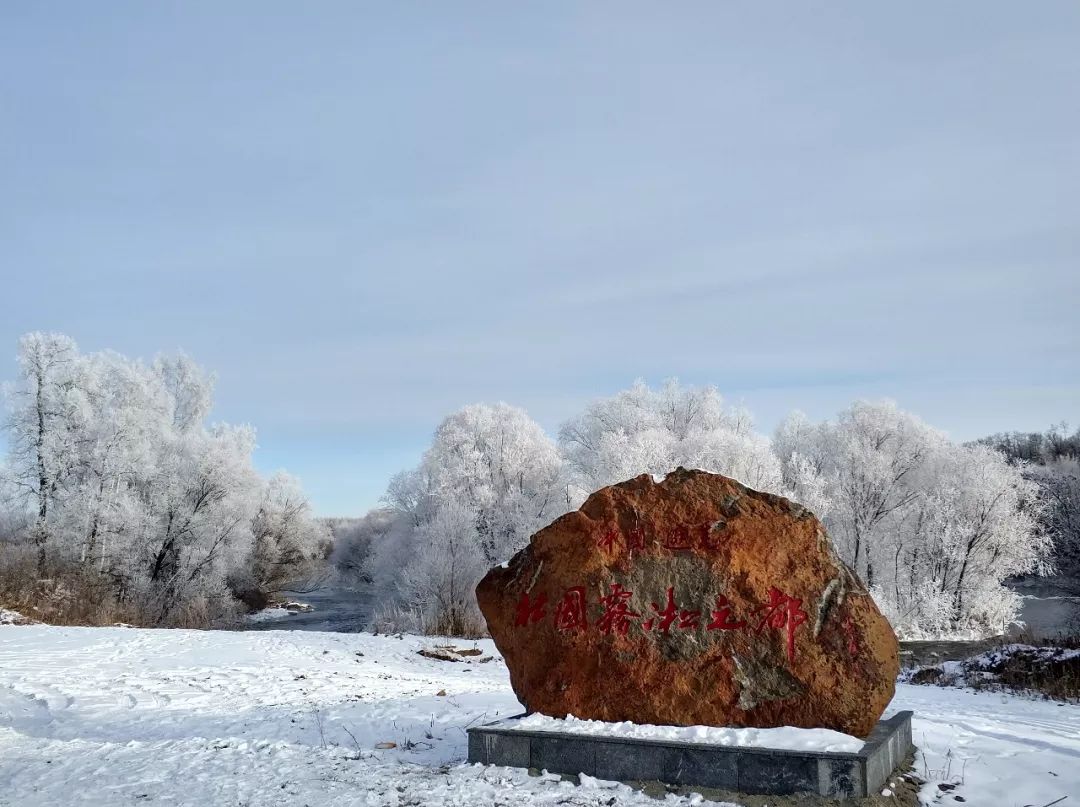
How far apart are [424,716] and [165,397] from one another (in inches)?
1189

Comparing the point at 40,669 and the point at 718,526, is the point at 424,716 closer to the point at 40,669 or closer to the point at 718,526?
the point at 718,526

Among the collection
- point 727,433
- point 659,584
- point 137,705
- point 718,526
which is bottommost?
point 137,705

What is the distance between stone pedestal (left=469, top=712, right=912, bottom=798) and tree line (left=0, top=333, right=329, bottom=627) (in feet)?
64.7

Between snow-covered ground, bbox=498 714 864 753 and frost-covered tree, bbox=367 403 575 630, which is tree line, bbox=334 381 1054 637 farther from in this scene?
snow-covered ground, bbox=498 714 864 753

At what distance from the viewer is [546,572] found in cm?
702

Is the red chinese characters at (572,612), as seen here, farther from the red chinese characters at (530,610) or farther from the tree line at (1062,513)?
the tree line at (1062,513)

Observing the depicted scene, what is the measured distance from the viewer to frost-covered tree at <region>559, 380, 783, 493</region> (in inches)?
1131

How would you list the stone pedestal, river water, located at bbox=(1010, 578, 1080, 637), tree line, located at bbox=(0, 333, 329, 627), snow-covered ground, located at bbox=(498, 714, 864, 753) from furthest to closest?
tree line, located at bbox=(0, 333, 329, 627)
river water, located at bbox=(1010, 578, 1080, 637)
snow-covered ground, located at bbox=(498, 714, 864, 753)
the stone pedestal

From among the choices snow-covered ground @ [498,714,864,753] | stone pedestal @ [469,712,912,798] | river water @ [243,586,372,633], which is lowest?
river water @ [243,586,372,633]

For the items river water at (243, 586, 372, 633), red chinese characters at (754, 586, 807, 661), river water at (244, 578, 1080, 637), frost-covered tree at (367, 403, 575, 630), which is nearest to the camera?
red chinese characters at (754, 586, 807, 661)

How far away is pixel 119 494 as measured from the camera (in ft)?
94.3

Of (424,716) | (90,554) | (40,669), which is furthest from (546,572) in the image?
(90,554)

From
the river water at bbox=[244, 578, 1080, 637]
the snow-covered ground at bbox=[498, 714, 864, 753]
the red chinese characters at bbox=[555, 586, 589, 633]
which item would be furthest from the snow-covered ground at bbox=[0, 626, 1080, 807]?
the river water at bbox=[244, 578, 1080, 637]

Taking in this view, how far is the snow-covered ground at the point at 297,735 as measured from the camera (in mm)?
5996
